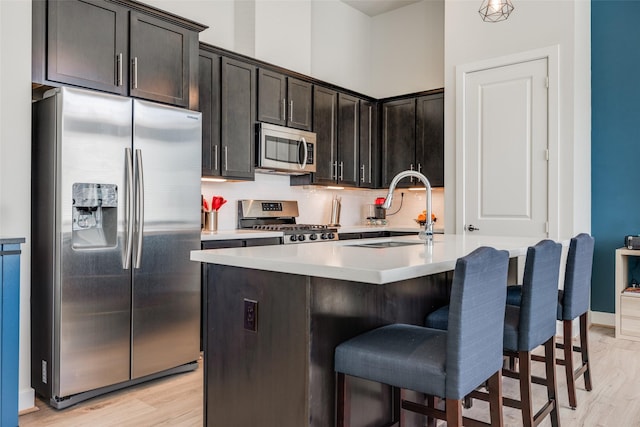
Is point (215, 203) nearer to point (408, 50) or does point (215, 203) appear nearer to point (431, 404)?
point (431, 404)

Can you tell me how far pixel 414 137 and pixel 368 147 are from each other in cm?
53

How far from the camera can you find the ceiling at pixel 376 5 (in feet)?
→ 19.1

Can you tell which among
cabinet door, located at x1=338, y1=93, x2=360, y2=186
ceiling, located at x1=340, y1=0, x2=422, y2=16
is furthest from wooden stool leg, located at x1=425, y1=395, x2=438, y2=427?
ceiling, located at x1=340, y1=0, x2=422, y2=16

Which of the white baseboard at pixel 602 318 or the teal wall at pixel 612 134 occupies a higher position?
the teal wall at pixel 612 134

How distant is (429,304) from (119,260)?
1792 millimetres

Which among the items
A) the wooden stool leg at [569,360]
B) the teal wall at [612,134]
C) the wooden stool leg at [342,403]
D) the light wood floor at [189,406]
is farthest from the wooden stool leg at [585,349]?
the teal wall at [612,134]

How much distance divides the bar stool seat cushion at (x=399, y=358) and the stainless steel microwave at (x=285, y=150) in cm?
275

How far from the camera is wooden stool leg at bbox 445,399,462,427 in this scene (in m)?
1.54

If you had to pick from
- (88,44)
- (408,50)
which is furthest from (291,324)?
(408,50)

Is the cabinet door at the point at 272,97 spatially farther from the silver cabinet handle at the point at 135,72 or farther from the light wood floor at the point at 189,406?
the light wood floor at the point at 189,406

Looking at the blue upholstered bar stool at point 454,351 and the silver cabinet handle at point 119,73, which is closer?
the blue upholstered bar stool at point 454,351

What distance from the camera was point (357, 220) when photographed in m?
6.07

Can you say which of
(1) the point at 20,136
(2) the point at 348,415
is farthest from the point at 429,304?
(1) the point at 20,136

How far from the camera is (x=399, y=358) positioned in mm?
1612
